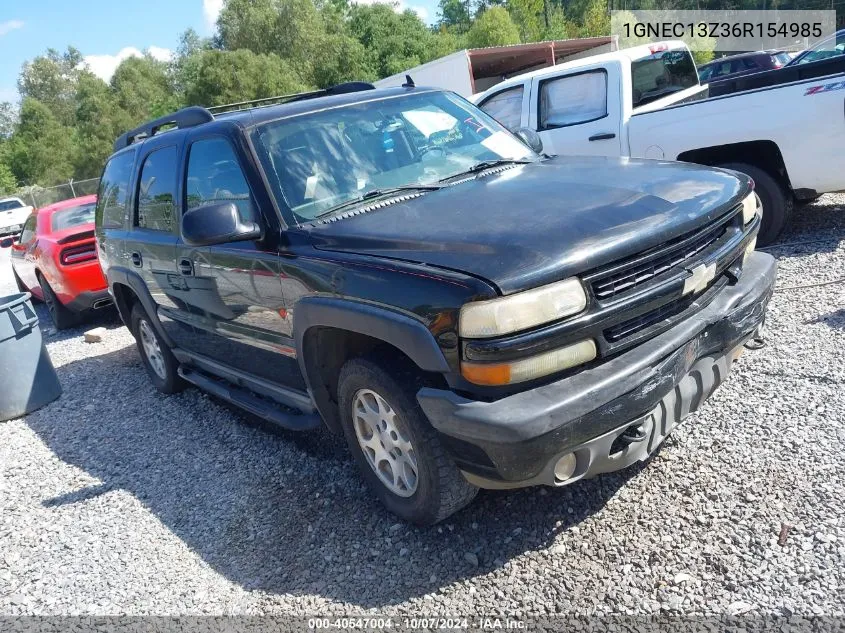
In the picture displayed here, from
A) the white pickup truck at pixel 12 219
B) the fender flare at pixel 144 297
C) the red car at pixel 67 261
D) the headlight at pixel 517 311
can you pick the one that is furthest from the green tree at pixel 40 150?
the headlight at pixel 517 311

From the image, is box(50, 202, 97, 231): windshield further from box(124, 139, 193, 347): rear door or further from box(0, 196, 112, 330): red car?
box(124, 139, 193, 347): rear door

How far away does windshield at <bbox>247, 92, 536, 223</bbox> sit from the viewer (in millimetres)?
3365

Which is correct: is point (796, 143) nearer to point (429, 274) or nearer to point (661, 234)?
point (661, 234)

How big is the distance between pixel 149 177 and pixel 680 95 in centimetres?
577

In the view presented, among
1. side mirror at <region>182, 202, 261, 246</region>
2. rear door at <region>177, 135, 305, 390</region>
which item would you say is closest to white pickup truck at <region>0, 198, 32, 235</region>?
rear door at <region>177, 135, 305, 390</region>

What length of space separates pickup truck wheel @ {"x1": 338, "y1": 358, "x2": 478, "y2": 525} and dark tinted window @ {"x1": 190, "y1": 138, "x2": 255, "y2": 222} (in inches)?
42.1

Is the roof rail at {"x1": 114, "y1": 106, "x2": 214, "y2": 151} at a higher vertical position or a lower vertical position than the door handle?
higher

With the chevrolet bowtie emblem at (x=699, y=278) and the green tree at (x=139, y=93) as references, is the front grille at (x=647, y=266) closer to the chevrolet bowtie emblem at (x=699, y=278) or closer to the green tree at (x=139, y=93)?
Answer: the chevrolet bowtie emblem at (x=699, y=278)

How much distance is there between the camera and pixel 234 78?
3697 centimetres

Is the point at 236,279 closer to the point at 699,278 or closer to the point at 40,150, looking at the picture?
the point at 699,278

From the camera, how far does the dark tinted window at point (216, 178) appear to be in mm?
3519

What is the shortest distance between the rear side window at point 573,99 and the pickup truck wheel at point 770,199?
64.5 inches

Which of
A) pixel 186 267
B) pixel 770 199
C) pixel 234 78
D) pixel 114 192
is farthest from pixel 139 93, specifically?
pixel 770 199

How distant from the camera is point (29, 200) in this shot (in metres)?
38.8
